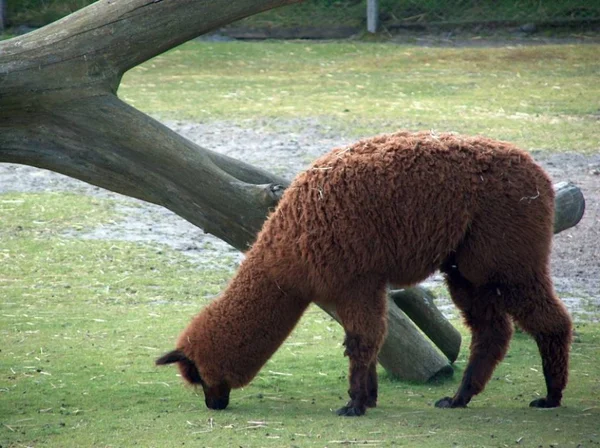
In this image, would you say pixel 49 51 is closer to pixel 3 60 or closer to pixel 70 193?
pixel 3 60

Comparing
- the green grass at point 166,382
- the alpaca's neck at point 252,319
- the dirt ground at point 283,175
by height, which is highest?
the alpaca's neck at point 252,319

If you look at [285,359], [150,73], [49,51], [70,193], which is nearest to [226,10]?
[49,51]

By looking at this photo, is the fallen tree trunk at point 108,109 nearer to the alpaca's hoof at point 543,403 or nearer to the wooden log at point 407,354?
the wooden log at point 407,354

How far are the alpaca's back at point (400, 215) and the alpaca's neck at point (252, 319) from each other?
15cm

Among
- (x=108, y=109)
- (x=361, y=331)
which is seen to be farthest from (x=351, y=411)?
(x=108, y=109)

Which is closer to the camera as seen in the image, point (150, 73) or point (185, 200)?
point (185, 200)

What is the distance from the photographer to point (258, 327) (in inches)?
241

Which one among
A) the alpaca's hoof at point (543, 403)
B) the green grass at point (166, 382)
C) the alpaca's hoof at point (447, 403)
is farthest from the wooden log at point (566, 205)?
the alpaca's hoof at point (447, 403)

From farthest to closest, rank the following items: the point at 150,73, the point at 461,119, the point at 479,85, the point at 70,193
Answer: the point at 150,73, the point at 479,85, the point at 461,119, the point at 70,193

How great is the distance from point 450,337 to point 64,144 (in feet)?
9.05

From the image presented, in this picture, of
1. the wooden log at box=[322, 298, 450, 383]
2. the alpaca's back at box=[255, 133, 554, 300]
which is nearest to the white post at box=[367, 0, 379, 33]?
the wooden log at box=[322, 298, 450, 383]

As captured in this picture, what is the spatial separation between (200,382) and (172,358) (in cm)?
→ 23

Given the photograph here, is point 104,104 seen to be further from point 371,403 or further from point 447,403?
point 447,403

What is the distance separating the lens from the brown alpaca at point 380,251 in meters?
5.98
